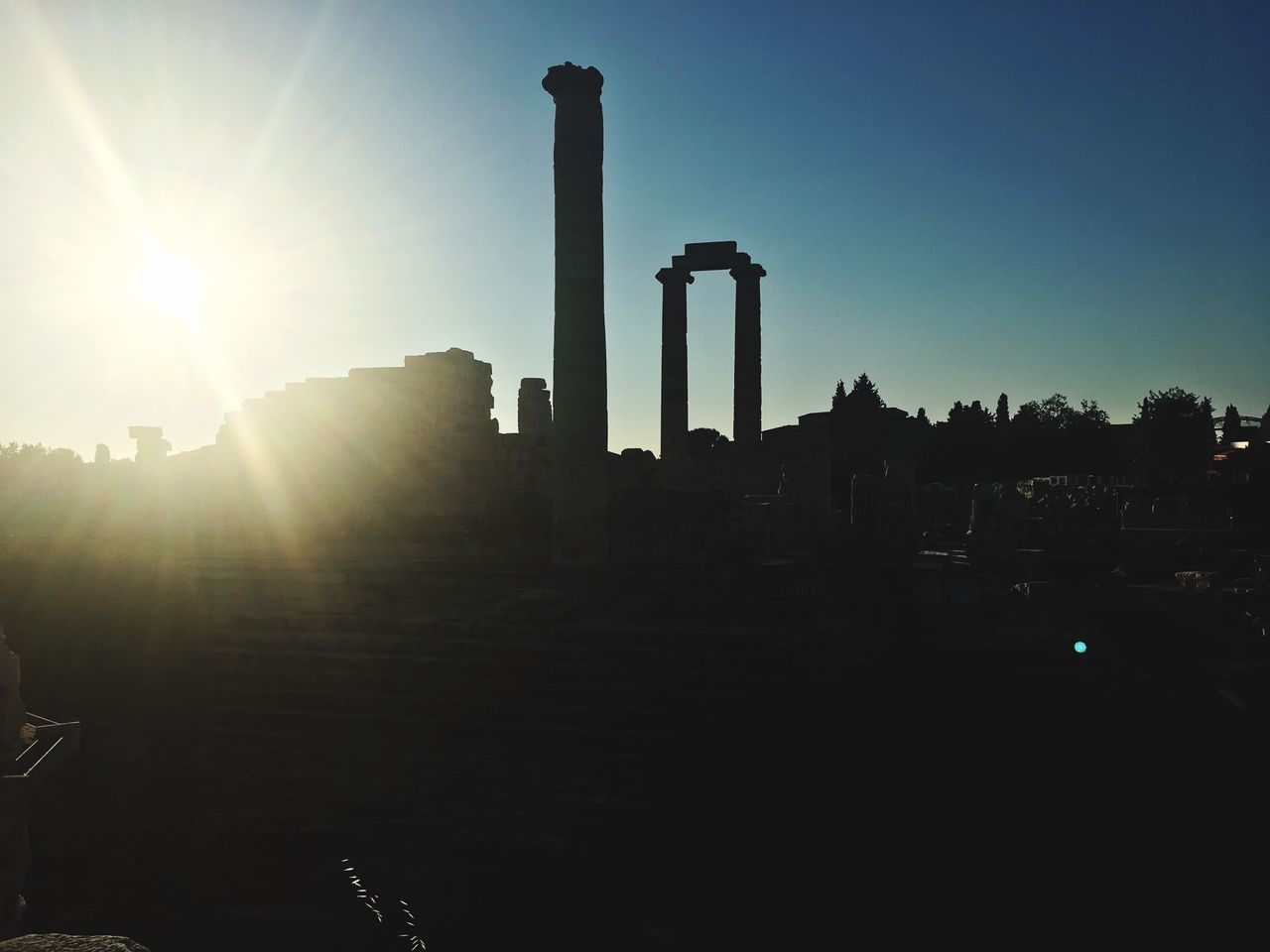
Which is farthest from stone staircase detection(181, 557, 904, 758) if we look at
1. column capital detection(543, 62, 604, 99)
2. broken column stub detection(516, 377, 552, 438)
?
broken column stub detection(516, 377, 552, 438)

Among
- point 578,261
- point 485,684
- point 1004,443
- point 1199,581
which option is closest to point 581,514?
point 578,261

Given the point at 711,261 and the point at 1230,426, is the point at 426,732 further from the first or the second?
the point at 1230,426

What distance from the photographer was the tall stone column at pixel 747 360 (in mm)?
28859

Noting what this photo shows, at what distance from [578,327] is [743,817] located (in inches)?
420

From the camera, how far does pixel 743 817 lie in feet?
21.9

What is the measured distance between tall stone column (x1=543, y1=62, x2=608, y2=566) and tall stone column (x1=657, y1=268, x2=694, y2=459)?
12916mm

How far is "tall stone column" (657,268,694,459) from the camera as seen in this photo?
2869 cm

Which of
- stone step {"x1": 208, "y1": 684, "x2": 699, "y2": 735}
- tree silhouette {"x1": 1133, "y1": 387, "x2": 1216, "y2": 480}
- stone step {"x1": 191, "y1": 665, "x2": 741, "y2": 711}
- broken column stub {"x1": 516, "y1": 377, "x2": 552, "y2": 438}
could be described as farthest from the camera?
tree silhouette {"x1": 1133, "y1": 387, "x2": 1216, "y2": 480}

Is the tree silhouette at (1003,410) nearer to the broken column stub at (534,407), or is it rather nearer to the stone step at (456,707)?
the broken column stub at (534,407)

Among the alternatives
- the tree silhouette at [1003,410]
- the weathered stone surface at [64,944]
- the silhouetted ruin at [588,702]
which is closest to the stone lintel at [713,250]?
the silhouetted ruin at [588,702]

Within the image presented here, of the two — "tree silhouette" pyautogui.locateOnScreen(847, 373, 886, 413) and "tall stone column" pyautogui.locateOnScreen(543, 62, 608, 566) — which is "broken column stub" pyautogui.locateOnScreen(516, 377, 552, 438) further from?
"tree silhouette" pyautogui.locateOnScreen(847, 373, 886, 413)

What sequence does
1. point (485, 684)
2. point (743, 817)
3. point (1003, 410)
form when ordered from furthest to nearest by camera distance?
point (1003, 410) → point (485, 684) → point (743, 817)

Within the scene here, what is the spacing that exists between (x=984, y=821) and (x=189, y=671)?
885 centimetres

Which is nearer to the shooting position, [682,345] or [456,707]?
[456,707]
